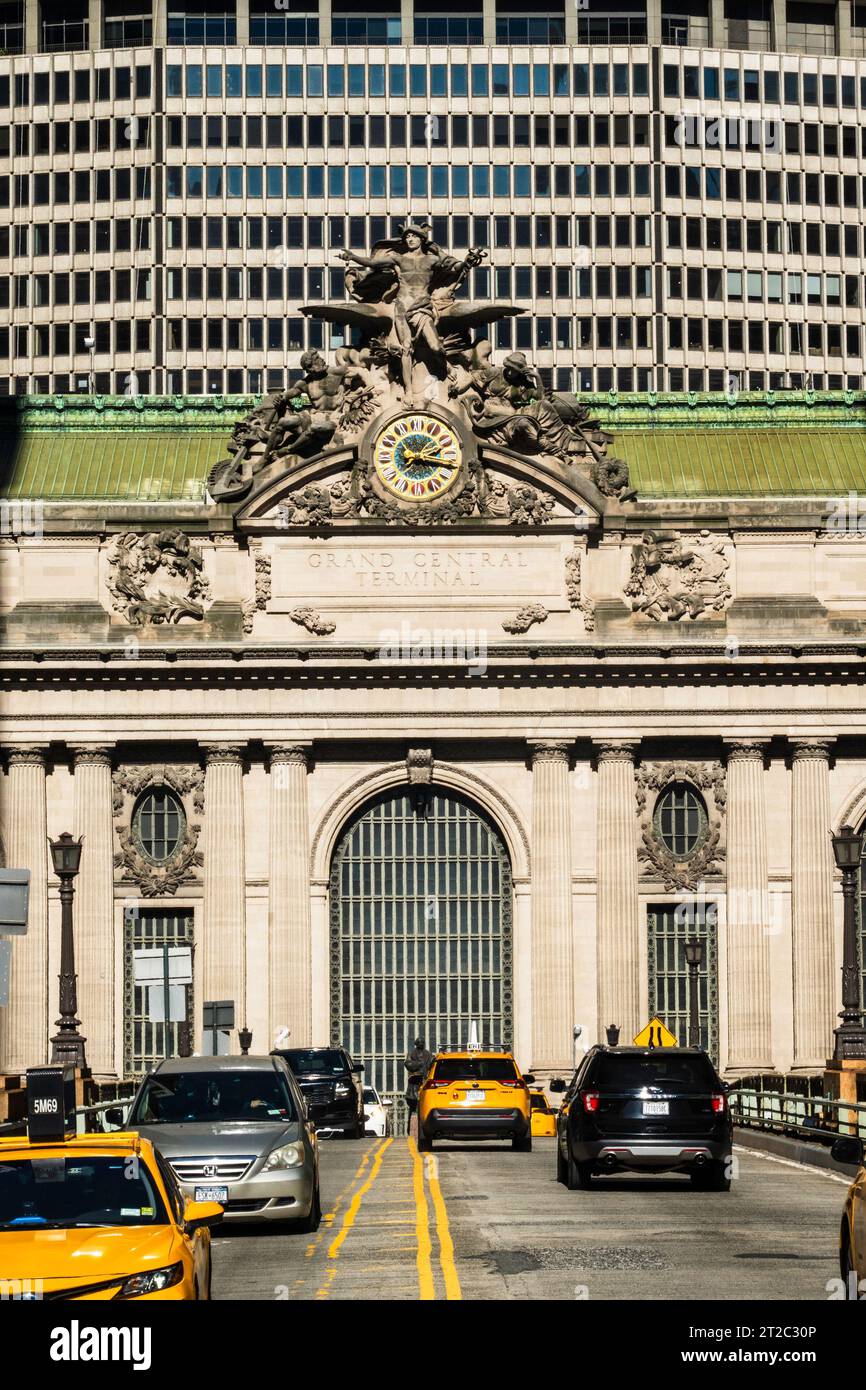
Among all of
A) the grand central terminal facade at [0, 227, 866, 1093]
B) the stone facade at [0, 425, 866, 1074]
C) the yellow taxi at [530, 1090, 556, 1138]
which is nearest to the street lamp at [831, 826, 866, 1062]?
the yellow taxi at [530, 1090, 556, 1138]

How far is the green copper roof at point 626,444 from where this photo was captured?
266ft

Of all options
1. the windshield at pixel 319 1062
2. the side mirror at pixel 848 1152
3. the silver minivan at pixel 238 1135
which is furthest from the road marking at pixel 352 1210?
the windshield at pixel 319 1062

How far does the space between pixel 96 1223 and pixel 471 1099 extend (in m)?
33.6

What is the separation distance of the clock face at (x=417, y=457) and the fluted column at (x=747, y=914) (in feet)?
33.6

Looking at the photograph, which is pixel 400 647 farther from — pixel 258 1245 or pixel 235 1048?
pixel 258 1245

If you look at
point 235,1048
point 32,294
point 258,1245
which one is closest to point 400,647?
point 235,1048

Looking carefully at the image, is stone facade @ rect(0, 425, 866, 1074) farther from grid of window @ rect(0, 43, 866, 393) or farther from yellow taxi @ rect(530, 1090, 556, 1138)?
grid of window @ rect(0, 43, 866, 393)

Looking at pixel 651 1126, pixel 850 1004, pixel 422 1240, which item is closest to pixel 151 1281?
pixel 422 1240

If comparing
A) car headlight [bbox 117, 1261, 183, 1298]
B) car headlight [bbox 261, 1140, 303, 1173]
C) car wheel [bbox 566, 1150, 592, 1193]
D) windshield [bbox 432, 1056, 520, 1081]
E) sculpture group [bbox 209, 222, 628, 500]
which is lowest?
car wheel [bbox 566, 1150, 592, 1193]

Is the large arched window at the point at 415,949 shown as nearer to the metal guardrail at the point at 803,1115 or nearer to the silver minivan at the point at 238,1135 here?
the metal guardrail at the point at 803,1115

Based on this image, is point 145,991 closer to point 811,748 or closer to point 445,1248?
point 811,748

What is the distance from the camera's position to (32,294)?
5098 inches

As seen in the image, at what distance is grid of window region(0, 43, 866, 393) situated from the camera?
128125 mm

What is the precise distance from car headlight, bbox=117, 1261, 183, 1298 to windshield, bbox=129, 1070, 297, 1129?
12697 mm
